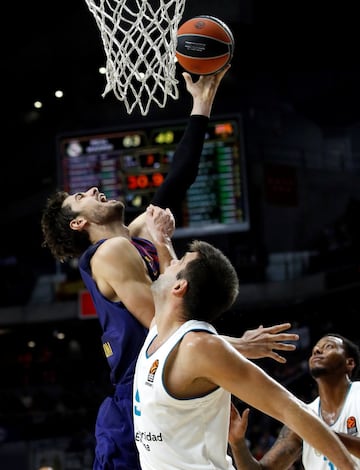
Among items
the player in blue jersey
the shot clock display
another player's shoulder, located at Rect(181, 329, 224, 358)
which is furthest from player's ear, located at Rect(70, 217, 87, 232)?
the shot clock display

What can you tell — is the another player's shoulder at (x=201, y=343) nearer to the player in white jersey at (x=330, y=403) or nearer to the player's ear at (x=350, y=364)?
the player in white jersey at (x=330, y=403)

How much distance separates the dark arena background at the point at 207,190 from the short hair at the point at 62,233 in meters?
5.34

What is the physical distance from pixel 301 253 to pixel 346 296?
81 centimetres

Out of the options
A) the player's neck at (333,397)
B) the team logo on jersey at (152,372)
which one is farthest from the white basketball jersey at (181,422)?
the player's neck at (333,397)

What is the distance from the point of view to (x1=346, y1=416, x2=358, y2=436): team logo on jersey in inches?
155

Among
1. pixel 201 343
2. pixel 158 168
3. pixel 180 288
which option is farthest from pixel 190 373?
pixel 158 168

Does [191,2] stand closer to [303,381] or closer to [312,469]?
[312,469]

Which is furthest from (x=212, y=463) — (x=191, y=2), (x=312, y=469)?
(x=191, y=2)

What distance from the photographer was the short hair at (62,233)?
3.57 m

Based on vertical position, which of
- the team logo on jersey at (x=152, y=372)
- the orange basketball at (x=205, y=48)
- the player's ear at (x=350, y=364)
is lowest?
the player's ear at (x=350, y=364)

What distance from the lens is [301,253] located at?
1136 cm

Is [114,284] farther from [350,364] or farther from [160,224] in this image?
[350,364]

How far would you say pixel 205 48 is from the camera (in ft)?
12.5

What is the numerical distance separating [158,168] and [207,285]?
6.44 metres
